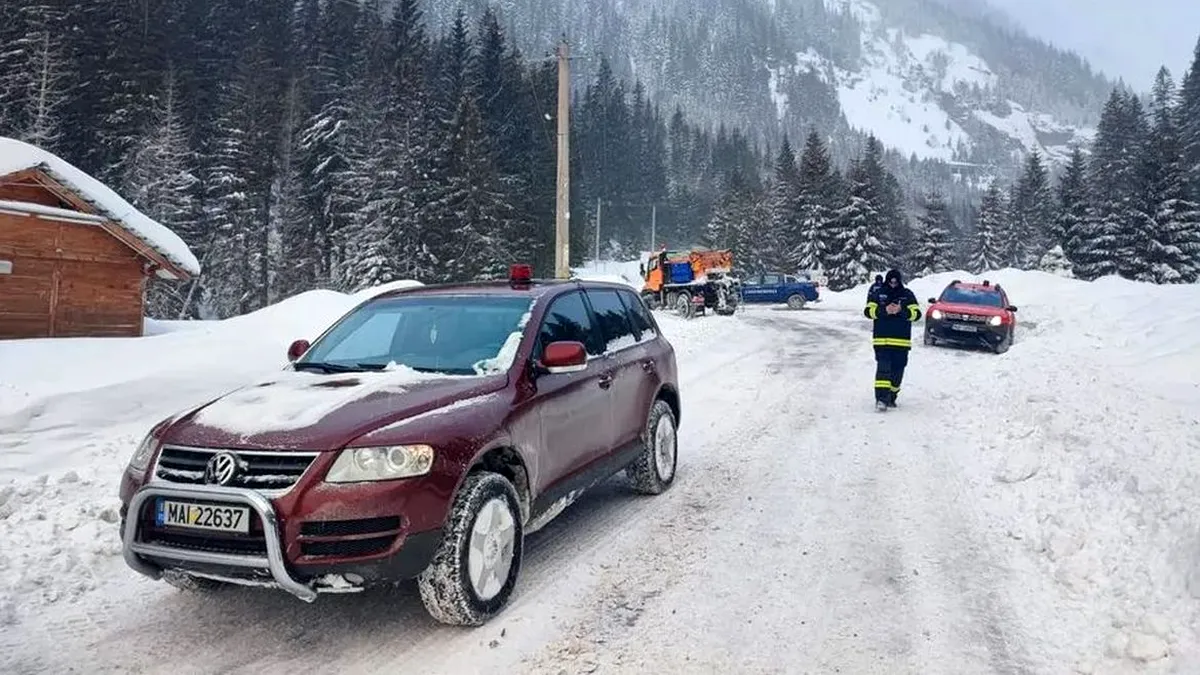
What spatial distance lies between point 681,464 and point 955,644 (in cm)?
399

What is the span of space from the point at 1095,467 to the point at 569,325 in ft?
15.3

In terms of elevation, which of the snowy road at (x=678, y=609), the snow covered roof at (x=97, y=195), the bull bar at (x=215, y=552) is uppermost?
the snow covered roof at (x=97, y=195)

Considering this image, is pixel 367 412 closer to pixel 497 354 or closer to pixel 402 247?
pixel 497 354

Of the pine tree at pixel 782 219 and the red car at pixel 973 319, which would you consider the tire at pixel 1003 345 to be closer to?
the red car at pixel 973 319

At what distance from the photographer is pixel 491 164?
4406 centimetres

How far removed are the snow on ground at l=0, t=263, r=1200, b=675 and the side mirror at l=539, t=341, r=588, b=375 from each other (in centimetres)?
127

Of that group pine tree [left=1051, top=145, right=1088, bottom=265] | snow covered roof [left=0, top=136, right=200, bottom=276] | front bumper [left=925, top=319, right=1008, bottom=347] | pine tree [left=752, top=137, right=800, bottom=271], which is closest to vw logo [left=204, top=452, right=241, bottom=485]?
front bumper [left=925, top=319, right=1008, bottom=347]

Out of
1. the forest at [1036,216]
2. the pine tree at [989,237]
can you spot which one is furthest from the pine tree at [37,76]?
the pine tree at [989,237]

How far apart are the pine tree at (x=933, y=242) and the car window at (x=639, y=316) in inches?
2320

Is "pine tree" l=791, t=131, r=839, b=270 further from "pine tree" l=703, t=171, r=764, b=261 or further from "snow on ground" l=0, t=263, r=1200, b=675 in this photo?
"snow on ground" l=0, t=263, r=1200, b=675

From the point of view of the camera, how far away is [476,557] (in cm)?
401

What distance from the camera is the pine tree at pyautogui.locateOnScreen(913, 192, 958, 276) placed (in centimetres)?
6081

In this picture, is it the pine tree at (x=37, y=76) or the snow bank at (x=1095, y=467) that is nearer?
the snow bank at (x=1095, y=467)

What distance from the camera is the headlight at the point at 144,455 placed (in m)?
3.91
